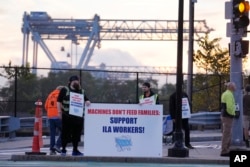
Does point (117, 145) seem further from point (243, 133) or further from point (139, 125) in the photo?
point (243, 133)

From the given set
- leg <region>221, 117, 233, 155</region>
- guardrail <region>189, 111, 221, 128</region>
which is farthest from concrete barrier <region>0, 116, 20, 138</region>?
leg <region>221, 117, 233, 155</region>

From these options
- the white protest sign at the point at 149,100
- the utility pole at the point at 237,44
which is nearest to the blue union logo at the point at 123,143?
the white protest sign at the point at 149,100

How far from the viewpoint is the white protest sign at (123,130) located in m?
17.0

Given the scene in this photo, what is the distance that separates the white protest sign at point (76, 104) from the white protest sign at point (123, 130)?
19cm

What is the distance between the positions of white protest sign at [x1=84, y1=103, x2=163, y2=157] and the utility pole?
3.01 metres

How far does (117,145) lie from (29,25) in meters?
106

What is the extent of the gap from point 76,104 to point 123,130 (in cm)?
130

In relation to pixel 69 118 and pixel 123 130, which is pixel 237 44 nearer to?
pixel 123 130

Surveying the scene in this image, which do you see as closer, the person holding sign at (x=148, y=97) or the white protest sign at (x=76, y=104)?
the white protest sign at (x=76, y=104)

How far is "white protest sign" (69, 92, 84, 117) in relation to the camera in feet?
55.3

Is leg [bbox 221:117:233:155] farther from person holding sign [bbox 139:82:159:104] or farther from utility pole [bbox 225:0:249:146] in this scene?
person holding sign [bbox 139:82:159:104]

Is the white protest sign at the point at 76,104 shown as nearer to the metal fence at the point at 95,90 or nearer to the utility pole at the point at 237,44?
the utility pole at the point at 237,44

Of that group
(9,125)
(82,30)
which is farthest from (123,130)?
(82,30)

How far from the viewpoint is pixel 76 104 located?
16891 millimetres
